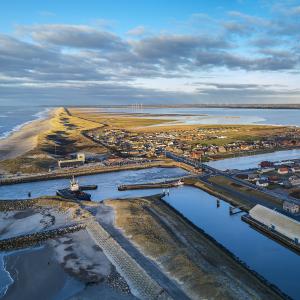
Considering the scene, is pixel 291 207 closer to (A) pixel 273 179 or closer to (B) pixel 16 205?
(A) pixel 273 179

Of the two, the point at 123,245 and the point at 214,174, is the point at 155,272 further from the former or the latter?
the point at 214,174

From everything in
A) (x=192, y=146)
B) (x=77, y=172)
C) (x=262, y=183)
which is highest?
(x=262, y=183)

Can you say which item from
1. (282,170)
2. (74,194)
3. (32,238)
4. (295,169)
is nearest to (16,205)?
(74,194)

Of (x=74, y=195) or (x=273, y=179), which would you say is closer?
(x=74, y=195)

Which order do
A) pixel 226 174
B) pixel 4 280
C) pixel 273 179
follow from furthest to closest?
pixel 226 174 < pixel 273 179 < pixel 4 280

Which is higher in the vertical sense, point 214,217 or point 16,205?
point 16,205

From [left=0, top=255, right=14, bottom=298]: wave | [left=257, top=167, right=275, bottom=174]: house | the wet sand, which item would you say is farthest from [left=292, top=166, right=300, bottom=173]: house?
[left=0, top=255, right=14, bottom=298]: wave

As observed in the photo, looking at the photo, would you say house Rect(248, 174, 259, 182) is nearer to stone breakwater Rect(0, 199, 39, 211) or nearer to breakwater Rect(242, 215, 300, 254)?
breakwater Rect(242, 215, 300, 254)
